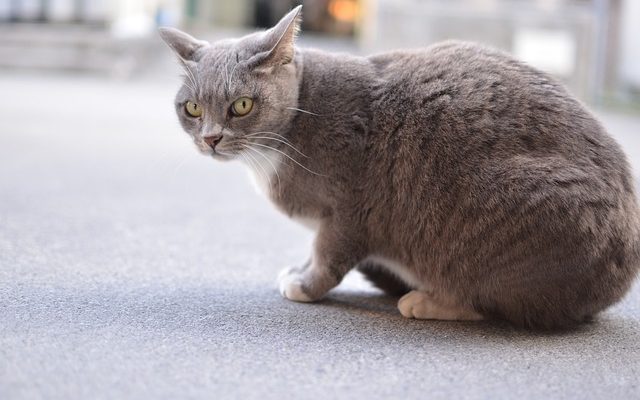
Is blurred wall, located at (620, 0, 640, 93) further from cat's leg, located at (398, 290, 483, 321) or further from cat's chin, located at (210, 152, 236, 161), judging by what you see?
cat's chin, located at (210, 152, 236, 161)

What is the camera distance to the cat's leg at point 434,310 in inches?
55.7

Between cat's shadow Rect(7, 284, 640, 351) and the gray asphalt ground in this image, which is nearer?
the gray asphalt ground

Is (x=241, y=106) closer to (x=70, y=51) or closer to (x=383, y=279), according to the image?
(x=383, y=279)

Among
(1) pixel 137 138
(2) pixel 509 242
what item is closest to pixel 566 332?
(2) pixel 509 242

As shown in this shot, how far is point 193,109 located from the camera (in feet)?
4.82

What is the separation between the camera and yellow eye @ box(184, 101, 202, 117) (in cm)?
146

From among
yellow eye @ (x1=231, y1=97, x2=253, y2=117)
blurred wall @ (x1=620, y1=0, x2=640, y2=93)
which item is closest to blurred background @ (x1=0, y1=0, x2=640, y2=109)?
blurred wall @ (x1=620, y1=0, x2=640, y2=93)

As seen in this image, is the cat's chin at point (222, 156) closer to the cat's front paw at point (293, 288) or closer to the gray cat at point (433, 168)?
the gray cat at point (433, 168)

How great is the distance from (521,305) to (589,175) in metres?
0.27

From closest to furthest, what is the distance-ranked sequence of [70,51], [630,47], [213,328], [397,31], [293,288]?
[213,328]
[293,288]
[630,47]
[397,31]
[70,51]

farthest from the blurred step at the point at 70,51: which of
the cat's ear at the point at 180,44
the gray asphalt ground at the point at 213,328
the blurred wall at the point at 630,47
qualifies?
the cat's ear at the point at 180,44

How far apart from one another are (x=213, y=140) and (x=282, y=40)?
0.79 feet

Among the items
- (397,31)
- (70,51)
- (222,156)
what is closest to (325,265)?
(222,156)

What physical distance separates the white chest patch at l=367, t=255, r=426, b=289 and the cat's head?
0.33 metres
